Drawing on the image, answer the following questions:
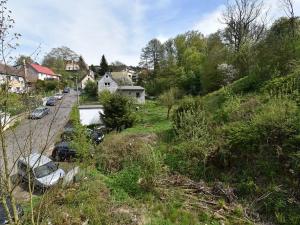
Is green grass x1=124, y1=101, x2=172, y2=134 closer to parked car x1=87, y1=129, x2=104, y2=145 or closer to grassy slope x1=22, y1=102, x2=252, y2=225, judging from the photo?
parked car x1=87, y1=129, x2=104, y2=145

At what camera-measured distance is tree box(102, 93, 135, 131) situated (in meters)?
21.6

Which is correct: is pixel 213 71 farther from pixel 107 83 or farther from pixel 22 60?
pixel 22 60

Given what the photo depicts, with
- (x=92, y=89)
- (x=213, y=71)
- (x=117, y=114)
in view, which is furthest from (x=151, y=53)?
(x=117, y=114)

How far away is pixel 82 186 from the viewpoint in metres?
9.88

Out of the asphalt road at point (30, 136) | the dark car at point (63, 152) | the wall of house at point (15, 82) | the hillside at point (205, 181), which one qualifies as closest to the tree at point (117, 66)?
the dark car at point (63, 152)

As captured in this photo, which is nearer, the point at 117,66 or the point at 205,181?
the point at 205,181

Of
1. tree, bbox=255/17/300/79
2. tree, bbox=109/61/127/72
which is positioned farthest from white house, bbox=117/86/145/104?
tree, bbox=109/61/127/72

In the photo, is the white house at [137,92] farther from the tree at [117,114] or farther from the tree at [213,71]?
the tree at [117,114]

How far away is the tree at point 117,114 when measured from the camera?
851 inches

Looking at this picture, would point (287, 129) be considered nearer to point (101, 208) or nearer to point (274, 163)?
A: point (274, 163)

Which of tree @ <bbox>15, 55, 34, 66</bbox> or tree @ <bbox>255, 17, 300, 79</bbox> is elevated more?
tree @ <bbox>255, 17, 300, 79</bbox>

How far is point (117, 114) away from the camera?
21.8m

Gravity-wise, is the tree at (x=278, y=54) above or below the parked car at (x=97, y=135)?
above

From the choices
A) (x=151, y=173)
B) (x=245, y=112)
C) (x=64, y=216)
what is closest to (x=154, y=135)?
(x=245, y=112)
